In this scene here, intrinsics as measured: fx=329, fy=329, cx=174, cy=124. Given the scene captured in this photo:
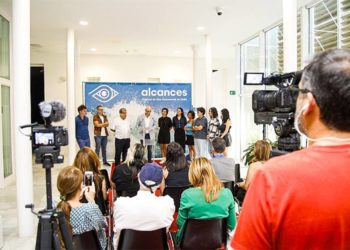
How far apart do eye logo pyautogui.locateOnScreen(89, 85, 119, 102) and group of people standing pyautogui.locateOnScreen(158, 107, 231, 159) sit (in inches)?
62.0

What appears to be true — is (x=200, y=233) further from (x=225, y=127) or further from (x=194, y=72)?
(x=194, y=72)

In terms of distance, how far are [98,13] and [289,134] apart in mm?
5638

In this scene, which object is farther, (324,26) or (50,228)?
(324,26)

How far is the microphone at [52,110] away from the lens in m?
2.10

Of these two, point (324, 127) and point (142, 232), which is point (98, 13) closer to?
point (142, 232)

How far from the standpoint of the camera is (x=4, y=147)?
21.3 ft

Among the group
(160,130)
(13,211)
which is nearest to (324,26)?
(160,130)

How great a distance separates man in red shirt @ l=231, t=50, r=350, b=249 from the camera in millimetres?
770

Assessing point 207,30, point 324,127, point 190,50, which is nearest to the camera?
point 324,127

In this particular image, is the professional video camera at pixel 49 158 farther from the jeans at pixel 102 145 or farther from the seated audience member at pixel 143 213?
the jeans at pixel 102 145

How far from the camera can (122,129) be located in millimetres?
7836

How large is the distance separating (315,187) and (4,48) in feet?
23.2

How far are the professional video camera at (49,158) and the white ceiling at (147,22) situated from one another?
14.7 ft

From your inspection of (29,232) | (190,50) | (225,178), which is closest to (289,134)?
(225,178)
